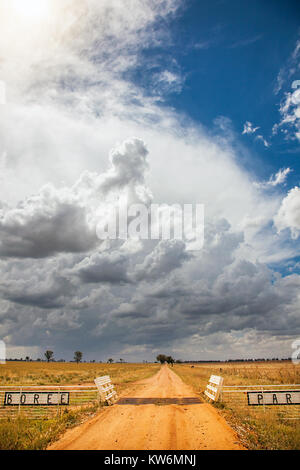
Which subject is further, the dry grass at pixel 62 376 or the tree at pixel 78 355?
the tree at pixel 78 355

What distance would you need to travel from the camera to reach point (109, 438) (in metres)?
8.75

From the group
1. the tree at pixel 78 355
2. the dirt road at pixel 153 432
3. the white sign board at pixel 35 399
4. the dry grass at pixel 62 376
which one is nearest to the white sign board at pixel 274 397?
the dirt road at pixel 153 432

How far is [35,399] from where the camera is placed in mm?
12844

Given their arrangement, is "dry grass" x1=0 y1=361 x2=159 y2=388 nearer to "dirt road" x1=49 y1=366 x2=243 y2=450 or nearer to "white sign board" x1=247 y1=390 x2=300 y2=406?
"dirt road" x1=49 y1=366 x2=243 y2=450

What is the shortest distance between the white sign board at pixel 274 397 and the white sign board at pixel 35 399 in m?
7.50

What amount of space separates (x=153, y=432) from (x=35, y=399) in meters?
5.97

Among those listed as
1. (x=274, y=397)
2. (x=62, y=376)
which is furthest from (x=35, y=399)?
(x=62, y=376)

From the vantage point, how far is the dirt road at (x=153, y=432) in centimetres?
805

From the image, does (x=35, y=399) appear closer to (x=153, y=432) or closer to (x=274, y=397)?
(x=153, y=432)

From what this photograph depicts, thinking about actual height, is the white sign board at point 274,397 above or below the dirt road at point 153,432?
above

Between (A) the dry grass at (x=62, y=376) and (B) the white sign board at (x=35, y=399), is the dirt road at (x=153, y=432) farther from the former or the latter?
(A) the dry grass at (x=62, y=376)
